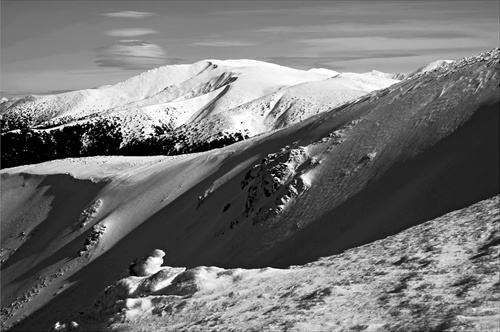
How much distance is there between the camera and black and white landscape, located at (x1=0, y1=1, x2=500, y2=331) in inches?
519

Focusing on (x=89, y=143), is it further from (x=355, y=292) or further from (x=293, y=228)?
(x=355, y=292)

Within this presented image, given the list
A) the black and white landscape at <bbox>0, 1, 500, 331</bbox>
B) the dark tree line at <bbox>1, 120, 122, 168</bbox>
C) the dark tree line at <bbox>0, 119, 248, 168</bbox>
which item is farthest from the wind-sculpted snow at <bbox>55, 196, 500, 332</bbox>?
the dark tree line at <bbox>1, 120, 122, 168</bbox>

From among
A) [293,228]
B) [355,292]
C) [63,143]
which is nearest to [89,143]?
[63,143]

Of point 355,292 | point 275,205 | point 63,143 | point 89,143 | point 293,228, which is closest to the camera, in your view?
point 355,292

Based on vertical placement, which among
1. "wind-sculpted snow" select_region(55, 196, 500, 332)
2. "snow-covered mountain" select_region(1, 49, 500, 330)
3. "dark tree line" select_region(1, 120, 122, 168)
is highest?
"wind-sculpted snow" select_region(55, 196, 500, 332)

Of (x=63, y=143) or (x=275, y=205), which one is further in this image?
(x=63, y=143)

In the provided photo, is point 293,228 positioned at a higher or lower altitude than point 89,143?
higher

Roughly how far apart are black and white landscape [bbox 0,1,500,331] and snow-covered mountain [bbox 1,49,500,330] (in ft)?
0.37

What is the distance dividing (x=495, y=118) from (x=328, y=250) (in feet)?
35.6

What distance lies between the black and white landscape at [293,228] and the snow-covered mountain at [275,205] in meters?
0.11

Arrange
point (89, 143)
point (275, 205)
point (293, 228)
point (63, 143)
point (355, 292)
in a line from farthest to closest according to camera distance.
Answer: point (89, 143), point (63, 143), point (275, 205), point (293, 228), point (355, 292)

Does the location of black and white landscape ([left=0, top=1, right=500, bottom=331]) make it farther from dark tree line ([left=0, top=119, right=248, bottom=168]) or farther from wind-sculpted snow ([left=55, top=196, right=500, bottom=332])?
dark tree line ([left=0, top=119, right=248, bottom=168])

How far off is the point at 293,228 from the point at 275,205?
359 cm

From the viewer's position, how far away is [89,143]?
580ft
